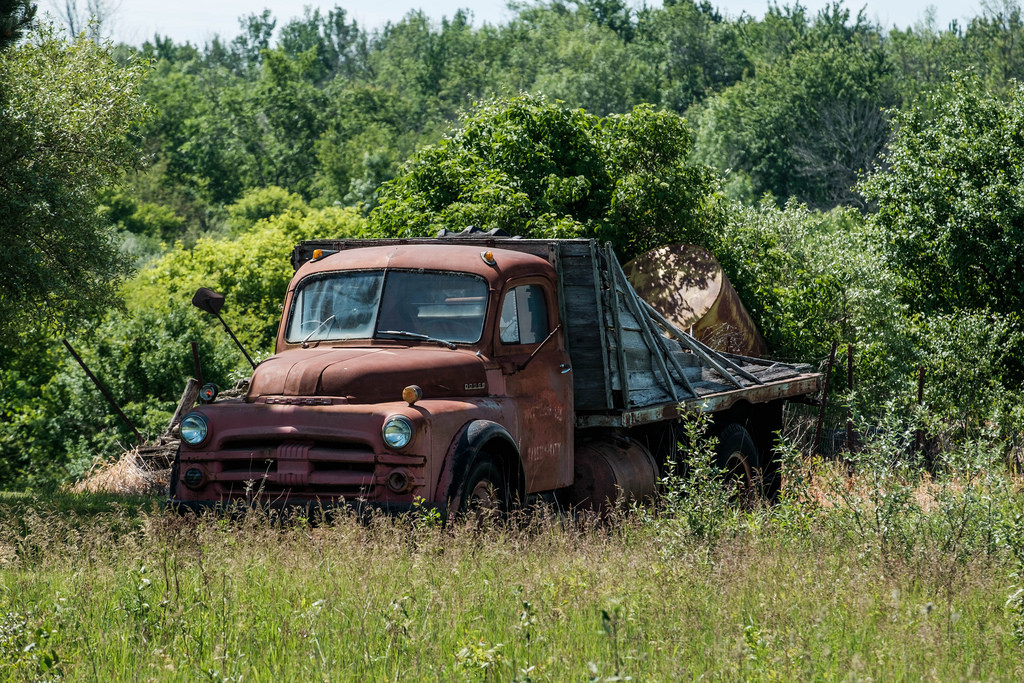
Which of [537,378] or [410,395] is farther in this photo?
[537,378]

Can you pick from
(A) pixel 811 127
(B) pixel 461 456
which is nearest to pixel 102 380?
(B) pixel 461 456

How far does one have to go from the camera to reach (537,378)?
8555 mm

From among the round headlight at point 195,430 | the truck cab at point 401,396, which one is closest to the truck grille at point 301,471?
the truck cab at point 401,396

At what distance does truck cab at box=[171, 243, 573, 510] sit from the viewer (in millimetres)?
7082

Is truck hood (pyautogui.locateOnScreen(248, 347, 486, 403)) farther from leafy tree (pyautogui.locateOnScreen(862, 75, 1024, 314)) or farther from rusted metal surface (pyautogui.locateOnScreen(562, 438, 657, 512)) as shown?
leafy tree (pyautogui.locateOnScreen(862, 75, 1024, 314))

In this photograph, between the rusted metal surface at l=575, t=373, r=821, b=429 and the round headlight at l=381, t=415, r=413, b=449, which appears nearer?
the round headlight at l=381, t=415, r=413, b=449

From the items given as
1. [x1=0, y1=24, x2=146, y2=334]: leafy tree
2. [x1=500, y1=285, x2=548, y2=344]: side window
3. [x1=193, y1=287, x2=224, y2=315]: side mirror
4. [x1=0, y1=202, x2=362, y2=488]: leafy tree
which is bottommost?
[x1=0, y1=202, x2=362, y2=488]: leafy tree

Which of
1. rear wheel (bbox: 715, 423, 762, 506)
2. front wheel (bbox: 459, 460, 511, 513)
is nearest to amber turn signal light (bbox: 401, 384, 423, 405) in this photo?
front wheel (bbox: 459, 460, 511, 513)

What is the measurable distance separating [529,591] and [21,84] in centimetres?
1347

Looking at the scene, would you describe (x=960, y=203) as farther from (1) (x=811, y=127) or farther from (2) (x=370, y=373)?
(1) (x=811, y=127)

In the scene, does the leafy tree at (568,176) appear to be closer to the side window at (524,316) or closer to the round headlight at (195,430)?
the side window at (524,316)

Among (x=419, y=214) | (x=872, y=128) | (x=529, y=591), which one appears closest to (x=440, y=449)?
(x=529, y=591)

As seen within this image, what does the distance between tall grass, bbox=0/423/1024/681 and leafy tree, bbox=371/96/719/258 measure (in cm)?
1329

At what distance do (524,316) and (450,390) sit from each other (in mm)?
1166
